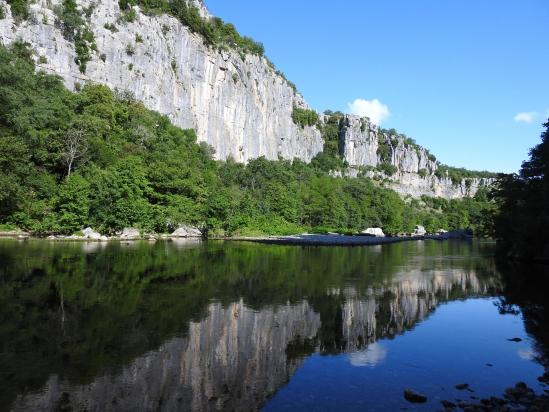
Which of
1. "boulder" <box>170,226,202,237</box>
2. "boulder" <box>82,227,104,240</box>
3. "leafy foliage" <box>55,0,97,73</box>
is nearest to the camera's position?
"boulder" <box>82,227,104,240</box>

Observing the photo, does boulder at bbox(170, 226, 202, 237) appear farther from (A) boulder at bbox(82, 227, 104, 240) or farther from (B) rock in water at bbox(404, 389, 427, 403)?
(B) rock in water at bbox(404, 389, 427, 403)

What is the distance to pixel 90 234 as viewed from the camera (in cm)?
4659

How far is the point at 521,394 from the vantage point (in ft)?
27.9

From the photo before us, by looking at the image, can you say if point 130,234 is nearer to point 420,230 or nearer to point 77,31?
point 77,31

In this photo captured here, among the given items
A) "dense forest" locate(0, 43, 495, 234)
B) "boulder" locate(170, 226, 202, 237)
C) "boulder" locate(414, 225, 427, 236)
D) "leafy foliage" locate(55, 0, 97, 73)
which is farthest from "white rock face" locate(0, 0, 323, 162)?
"boulder" locate(414, 225, 427, 236)

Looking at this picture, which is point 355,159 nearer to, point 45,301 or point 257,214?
point 257,214

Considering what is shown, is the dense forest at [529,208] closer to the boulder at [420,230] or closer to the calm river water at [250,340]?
the calm river water at [250,340]

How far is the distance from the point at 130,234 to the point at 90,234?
4724 mm

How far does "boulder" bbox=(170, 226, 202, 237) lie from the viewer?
5701cm

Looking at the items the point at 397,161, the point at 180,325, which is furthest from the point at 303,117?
the point at 180,325

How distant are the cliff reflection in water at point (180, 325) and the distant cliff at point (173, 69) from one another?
4788 centimetres

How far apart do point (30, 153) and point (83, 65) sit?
23.7 m

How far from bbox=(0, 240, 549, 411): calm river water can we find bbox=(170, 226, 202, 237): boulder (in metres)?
34.5

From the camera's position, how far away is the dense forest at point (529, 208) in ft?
109
